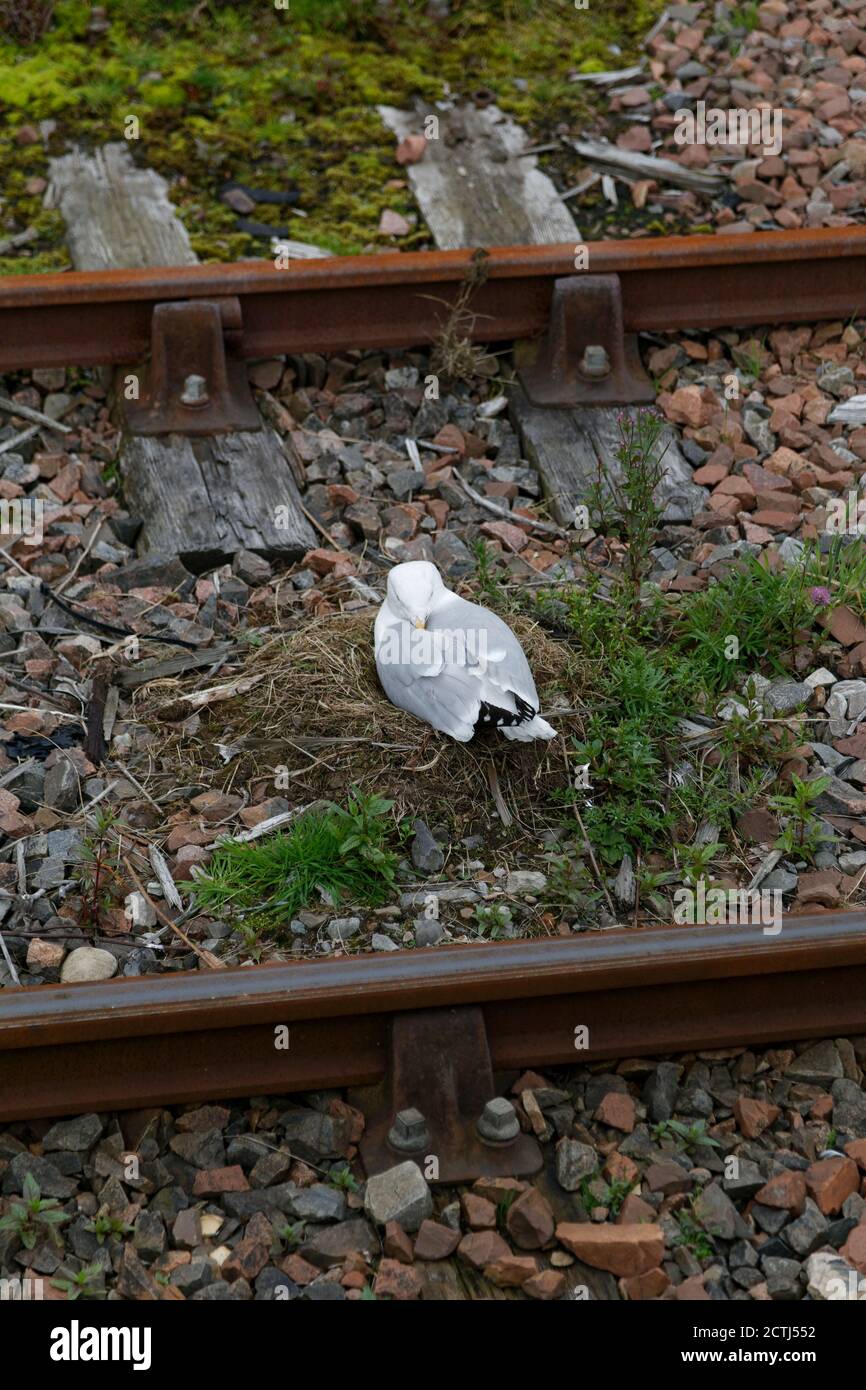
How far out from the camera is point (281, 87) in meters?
7.33

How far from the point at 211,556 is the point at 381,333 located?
→ 1203mm

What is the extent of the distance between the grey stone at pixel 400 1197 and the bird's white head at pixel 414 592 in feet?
4.93

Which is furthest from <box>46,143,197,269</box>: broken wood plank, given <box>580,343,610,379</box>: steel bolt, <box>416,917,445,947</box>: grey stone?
<box>416,917,445,947</box>: grey stone

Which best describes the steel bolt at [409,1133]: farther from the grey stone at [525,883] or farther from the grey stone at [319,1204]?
the grey stone at [525,883]

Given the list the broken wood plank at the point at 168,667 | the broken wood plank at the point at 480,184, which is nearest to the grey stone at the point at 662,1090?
the broken wood plank at the point at 168,667

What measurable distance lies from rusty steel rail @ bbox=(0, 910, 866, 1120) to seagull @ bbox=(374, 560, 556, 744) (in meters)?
0.74

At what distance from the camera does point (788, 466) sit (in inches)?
210

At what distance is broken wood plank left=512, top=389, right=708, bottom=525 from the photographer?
5.20 meters

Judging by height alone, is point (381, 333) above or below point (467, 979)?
above

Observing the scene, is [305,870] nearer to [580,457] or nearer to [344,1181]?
[344,1181]

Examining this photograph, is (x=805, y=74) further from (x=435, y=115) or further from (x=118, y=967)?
(x=118, y=967)

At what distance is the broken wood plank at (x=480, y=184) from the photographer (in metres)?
6.49

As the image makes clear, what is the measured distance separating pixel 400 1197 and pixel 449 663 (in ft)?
4.55

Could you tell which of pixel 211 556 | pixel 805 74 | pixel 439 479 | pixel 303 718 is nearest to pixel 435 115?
pixel 805 74
